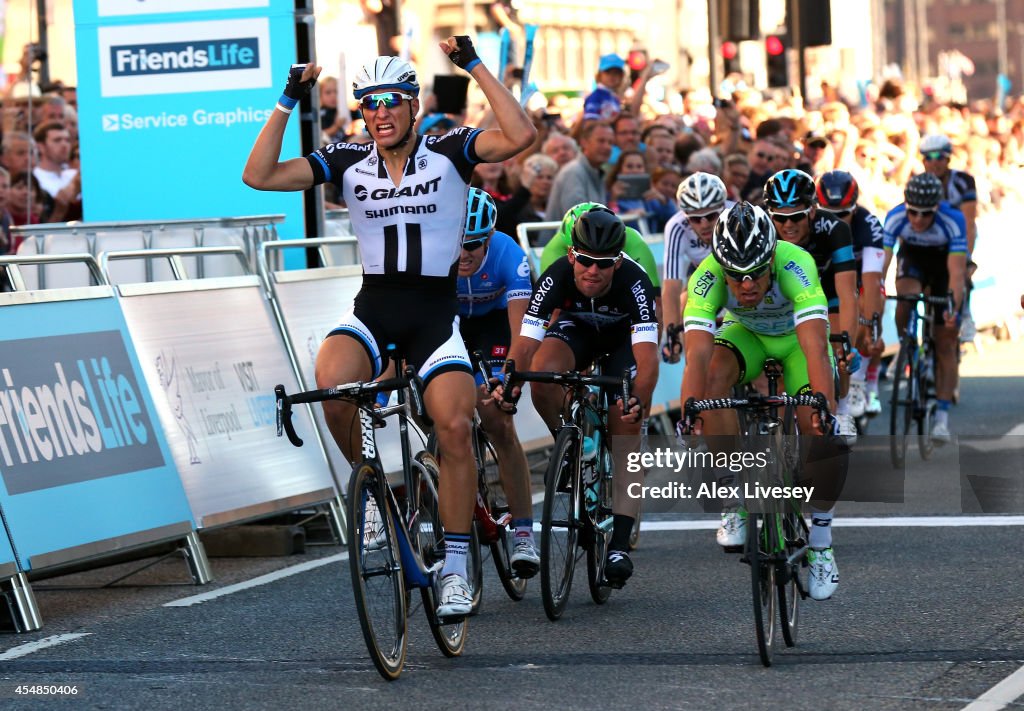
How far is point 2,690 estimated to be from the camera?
7.28m

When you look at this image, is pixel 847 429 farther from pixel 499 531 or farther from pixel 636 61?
pixel 636 61

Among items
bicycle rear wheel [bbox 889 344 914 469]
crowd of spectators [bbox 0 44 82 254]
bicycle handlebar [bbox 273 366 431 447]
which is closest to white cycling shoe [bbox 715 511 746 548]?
bicycle handlebar [bbox 273 366 431 447]

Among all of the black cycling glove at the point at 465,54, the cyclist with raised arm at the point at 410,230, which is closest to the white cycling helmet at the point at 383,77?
the cyclist with raised arm at the point at 410,230

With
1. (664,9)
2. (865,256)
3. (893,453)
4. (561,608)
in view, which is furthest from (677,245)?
(664,9)

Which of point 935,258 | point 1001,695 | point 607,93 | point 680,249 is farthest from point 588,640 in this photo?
point 607,93

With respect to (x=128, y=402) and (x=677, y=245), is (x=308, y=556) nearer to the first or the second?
(x=128, y=402)

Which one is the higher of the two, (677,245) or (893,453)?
(677,245)

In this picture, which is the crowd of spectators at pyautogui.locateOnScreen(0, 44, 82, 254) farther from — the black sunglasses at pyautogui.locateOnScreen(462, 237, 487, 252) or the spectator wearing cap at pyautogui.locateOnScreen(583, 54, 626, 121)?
the black sunglasses at pyautogui.locateOnScreen(462, 237, 487, 252)

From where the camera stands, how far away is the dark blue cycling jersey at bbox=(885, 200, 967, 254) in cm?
1559

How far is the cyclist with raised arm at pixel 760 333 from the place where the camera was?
8.34 metres

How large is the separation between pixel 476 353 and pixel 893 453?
539 cm

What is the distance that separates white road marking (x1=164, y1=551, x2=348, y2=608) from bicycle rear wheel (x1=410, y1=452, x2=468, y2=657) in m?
1.76

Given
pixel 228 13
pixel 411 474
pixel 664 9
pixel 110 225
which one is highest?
pixel 664 9

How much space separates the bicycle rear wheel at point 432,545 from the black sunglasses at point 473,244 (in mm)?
1438
